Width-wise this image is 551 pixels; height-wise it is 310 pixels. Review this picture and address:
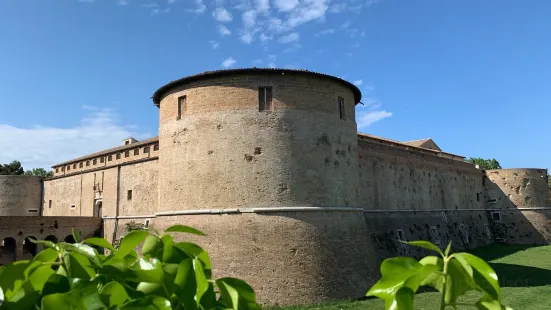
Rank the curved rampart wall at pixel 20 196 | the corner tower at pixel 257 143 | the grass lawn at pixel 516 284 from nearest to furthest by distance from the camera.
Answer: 1. the grass lawn at pixel 516 284
2. the corner tower at pixel 257 143
3. the curved rampart wall at pixel 20 196

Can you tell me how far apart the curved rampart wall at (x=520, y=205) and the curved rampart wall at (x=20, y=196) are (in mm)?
34300

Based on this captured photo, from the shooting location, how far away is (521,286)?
1541cm

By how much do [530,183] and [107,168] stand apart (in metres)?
30.9

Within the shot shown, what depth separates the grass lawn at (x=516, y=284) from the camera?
40.0 feet

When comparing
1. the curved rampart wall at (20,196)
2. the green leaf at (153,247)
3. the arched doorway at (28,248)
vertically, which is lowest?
the arched doorway at (28,248)

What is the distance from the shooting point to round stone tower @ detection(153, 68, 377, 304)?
12844 millimetres

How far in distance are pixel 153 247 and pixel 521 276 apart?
2015 centimetres

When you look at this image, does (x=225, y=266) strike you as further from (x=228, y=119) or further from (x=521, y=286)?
(x=521, y=286)

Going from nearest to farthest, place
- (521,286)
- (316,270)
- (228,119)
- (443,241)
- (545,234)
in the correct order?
1. (316,270)
2. (228,119)
3. (521,286)
4. (443,241)
5. (545,234)

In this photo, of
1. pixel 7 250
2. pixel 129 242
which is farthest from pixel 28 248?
pixel 129 242

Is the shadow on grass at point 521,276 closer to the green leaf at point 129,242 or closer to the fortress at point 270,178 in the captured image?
the fortress at point 270,178

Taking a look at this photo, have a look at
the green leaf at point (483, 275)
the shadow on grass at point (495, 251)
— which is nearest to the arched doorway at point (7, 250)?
the green leaf at point (483, 275)

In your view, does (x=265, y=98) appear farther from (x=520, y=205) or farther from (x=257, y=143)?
(x=520, y=205)

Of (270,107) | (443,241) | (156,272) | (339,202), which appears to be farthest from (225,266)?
(443,241)
